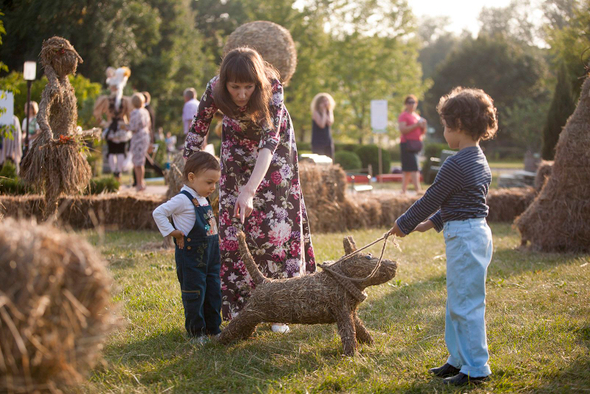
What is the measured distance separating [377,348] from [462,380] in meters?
0.74

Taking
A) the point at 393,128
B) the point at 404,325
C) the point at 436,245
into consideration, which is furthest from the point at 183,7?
the point at 404,325

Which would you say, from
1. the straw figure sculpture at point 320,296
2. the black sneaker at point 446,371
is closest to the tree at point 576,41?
the straw figure sculpture at point 320,296

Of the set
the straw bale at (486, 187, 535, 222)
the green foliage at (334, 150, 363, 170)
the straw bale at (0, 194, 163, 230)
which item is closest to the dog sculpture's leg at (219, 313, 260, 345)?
the straw bale at (0, 194, 163, 230)

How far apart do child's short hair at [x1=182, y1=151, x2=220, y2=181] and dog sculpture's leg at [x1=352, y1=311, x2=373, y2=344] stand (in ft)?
4.82

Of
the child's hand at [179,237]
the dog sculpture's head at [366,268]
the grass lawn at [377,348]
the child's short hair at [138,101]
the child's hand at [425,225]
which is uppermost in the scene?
the child's short hair at [138,101]

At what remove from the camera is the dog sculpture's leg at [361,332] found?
3.84 m

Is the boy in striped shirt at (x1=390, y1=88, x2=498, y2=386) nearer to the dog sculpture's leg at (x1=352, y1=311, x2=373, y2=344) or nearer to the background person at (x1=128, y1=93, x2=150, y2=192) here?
the dog sculpture's leg at (x1=352, y1=311, x2=373, y2=344)

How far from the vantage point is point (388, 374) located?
341 cm

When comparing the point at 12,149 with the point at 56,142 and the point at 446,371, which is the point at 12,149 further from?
the point at 446,371

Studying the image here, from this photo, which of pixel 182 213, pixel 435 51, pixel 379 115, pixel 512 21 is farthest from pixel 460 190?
pixel 435 51

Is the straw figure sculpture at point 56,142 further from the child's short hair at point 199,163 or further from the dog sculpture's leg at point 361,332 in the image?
the dog sculpture's leg at point 361,332

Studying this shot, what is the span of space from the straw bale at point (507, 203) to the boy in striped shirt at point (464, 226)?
25.5ft

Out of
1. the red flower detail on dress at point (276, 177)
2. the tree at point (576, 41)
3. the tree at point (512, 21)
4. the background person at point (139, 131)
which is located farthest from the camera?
the tree at point (512, 21)

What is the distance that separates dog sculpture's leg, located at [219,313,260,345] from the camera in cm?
379
